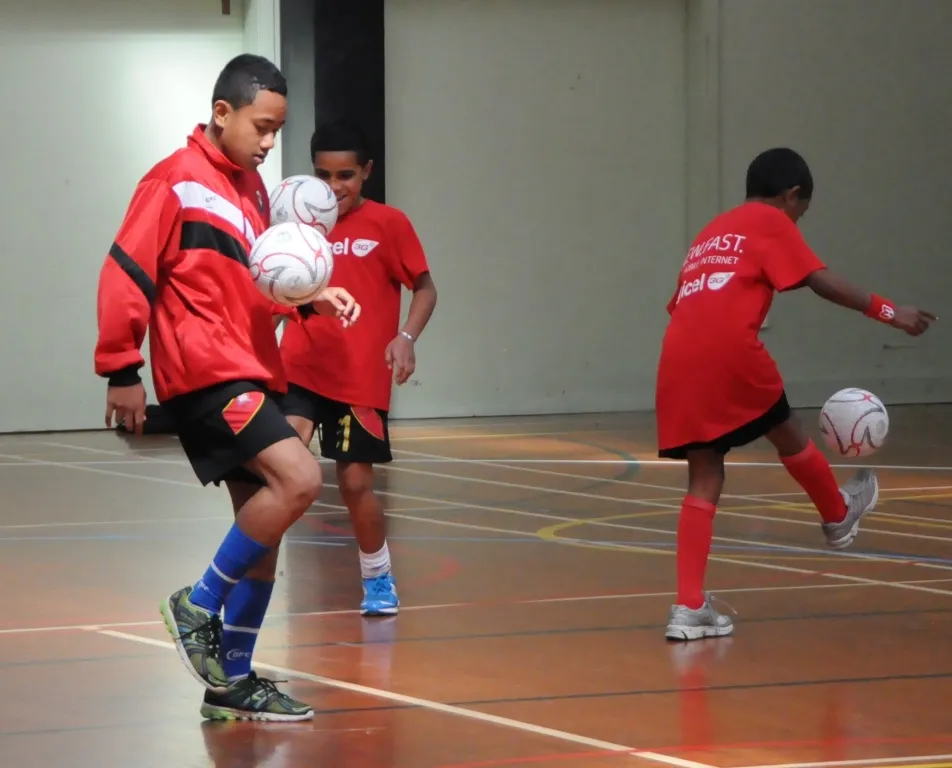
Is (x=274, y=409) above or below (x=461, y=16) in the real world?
below

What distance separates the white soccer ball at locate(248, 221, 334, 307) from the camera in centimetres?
415

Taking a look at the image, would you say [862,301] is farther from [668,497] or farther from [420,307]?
[668,497]

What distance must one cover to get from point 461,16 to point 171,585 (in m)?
9.29

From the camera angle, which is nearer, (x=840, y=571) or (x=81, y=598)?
(x=81, y=598)

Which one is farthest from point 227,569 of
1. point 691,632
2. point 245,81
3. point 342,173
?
point 342,173

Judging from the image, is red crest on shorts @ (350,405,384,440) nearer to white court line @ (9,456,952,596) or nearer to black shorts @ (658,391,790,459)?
black shorts @ (658,391,790,459)

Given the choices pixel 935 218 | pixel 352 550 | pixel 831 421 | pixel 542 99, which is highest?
pixel 542 99

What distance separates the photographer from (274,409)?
416 centimetres

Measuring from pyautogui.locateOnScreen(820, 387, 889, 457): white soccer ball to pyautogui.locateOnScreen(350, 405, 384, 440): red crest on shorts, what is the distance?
5.65 feet

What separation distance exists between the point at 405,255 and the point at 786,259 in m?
1.44

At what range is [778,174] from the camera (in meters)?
5.50

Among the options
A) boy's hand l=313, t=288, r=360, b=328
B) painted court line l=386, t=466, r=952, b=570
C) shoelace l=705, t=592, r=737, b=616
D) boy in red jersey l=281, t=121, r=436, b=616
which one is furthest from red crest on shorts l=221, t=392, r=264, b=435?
painted court line l=386, t=466, r=952, b=570

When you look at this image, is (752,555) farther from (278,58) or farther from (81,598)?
(278,58)

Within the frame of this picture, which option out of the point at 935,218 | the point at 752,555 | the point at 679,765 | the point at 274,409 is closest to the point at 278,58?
the point at 935,218
